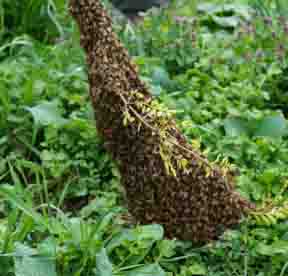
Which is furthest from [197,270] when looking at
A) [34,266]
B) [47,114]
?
[47,114]

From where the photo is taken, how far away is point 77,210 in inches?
127

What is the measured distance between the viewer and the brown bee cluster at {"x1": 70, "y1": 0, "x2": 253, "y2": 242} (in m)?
2.64

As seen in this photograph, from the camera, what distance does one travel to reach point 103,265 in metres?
2.41

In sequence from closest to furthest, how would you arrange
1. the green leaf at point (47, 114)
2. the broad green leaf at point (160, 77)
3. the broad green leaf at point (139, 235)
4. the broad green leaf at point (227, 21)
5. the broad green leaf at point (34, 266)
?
the broad green leaf at point (34, 266) < the broad green leaf at point (139, 235) < the green leaf at point (47, 114) < the broad green leaf at point (160, 77) < the broad green leaf at point (227, 21)

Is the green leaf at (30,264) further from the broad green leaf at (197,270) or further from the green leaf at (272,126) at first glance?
the green leaf at (272,126)

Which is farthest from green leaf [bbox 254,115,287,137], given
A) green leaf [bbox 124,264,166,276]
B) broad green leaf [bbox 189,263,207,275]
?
green leaf [bbox 124,264,166,276]

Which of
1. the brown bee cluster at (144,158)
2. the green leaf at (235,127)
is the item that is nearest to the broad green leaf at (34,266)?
the brown bee cluster at (144,158)

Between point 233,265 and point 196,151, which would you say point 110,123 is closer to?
point 196,151

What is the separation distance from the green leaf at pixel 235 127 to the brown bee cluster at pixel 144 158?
2.17 feet

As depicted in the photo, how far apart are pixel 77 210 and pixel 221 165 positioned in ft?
2.36

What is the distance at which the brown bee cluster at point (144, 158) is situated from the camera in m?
2.64

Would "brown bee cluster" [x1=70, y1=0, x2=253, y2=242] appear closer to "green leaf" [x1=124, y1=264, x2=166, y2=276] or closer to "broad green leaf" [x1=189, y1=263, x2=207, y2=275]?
"broad green leaf" [x1=189, y1=263, x2=207, y2=275]

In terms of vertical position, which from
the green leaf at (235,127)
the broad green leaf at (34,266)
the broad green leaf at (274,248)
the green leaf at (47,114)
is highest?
the green leaf at (47,114)

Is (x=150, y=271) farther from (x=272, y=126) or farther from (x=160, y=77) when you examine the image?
(x=160, y=77)
